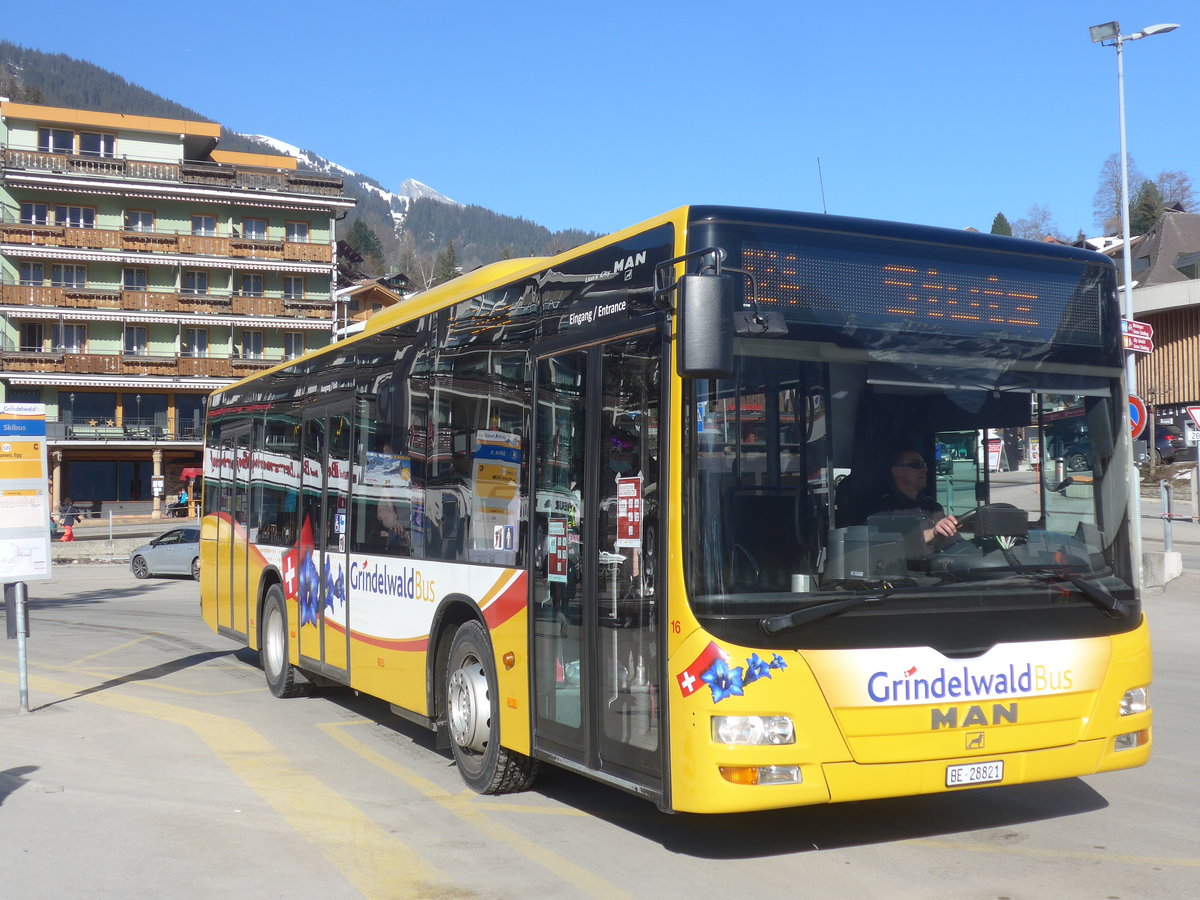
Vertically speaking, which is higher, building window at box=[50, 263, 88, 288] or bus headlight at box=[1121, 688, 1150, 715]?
building window at box=[50, 263, 88, 288]

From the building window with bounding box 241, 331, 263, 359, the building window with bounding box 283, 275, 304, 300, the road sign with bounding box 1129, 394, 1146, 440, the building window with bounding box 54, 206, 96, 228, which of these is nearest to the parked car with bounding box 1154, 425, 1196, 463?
the road sign with bounding box 1129, 394, 1146, 440

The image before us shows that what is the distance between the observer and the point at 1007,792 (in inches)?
307

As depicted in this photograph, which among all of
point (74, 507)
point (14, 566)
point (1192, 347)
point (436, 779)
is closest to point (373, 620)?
point (436, 779)

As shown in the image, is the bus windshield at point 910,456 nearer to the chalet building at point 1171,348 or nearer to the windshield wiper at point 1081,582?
the windshield wiper at point 1081,582

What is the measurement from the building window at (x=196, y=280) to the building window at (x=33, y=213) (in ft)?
25.8

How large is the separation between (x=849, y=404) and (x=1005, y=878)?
2310mm

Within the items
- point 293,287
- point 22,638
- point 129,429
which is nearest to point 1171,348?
point 293,287

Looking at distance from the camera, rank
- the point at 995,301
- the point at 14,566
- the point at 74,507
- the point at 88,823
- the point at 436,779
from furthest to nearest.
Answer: the point at 74,507
the point at 14,566
the point at 436,779
the point at 88,823
the point at 995,301

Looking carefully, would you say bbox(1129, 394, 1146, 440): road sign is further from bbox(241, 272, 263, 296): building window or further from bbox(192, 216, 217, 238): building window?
bbox(192, 216, 217, 238): building window

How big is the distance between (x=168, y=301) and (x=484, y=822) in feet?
227

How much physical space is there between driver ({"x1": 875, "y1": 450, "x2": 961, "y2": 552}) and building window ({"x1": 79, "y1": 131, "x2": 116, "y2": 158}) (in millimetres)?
74684

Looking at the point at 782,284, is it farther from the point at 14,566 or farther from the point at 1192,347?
the point at 1192,347

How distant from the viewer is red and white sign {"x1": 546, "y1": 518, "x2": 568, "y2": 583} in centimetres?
691

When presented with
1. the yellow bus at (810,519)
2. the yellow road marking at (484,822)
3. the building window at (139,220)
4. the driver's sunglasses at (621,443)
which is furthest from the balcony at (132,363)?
the driver's sunglasses at (621,443)
